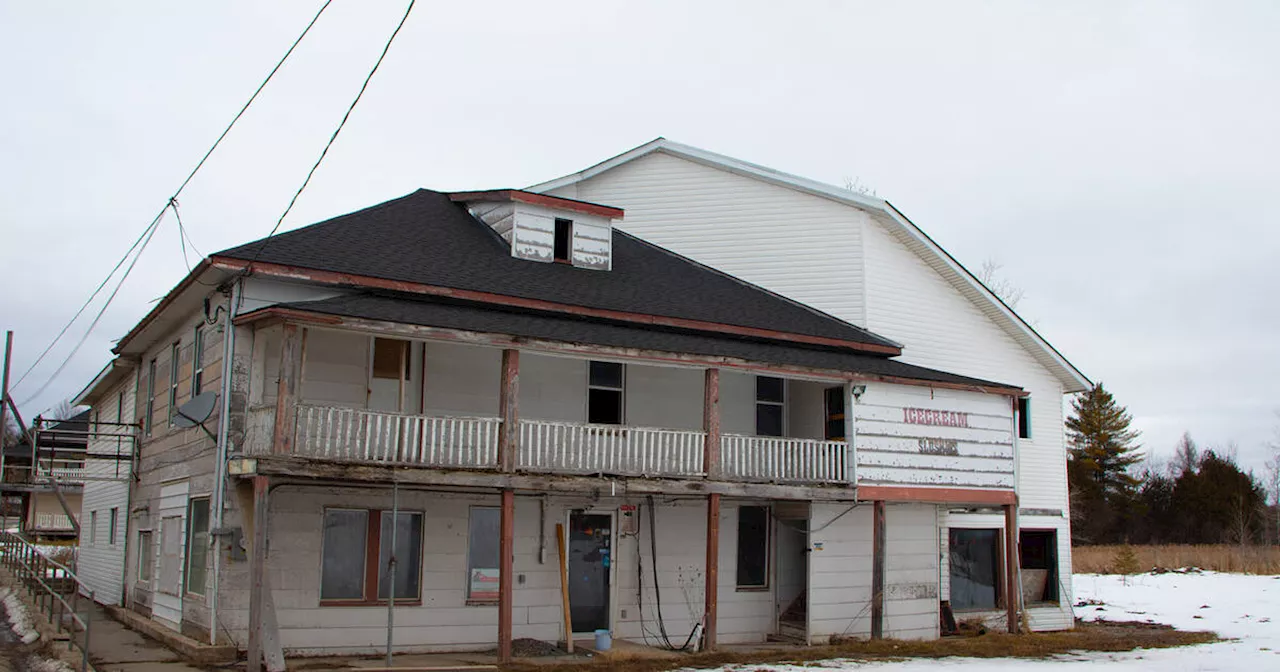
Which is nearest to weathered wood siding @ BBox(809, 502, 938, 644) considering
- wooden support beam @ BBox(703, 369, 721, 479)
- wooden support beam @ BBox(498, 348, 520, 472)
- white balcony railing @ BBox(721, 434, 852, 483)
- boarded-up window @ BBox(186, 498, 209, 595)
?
white balcony railing @ BBox(721, 434, 852, 483)

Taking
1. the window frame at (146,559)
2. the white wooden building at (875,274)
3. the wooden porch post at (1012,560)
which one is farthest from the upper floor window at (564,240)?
the wooden porch post at (1012,560)

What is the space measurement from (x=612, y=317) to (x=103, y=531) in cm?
1435

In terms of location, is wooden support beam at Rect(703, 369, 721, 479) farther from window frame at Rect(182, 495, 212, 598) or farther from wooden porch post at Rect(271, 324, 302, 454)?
window frame at Rect(182, 495, 212, 598)

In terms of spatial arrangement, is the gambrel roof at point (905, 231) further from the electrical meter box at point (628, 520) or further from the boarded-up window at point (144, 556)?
the boarded-up window at point (144, 556)

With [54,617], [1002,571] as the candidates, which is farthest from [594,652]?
[1002,571]

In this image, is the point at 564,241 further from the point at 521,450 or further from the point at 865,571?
the point at 865,571

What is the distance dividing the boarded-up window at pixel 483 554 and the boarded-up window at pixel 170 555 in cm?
455

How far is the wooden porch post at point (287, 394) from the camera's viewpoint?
14.6 m

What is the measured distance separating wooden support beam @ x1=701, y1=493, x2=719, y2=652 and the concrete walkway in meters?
7.49

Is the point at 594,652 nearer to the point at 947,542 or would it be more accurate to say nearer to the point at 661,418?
the point at 661,418

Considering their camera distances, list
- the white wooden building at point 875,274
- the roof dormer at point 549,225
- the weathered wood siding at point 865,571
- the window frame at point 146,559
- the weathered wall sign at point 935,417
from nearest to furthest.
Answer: the window frame at point 146,559 < the weathered wood siding at point 865,571 < the weathered wall sign at point 935,417 < the roof dormer at point 549,225 < the white wooden building at point 875,274

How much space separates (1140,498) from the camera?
2680 inches

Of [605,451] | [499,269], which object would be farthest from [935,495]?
[499,269]

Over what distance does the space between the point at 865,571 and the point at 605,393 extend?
5.99 m
